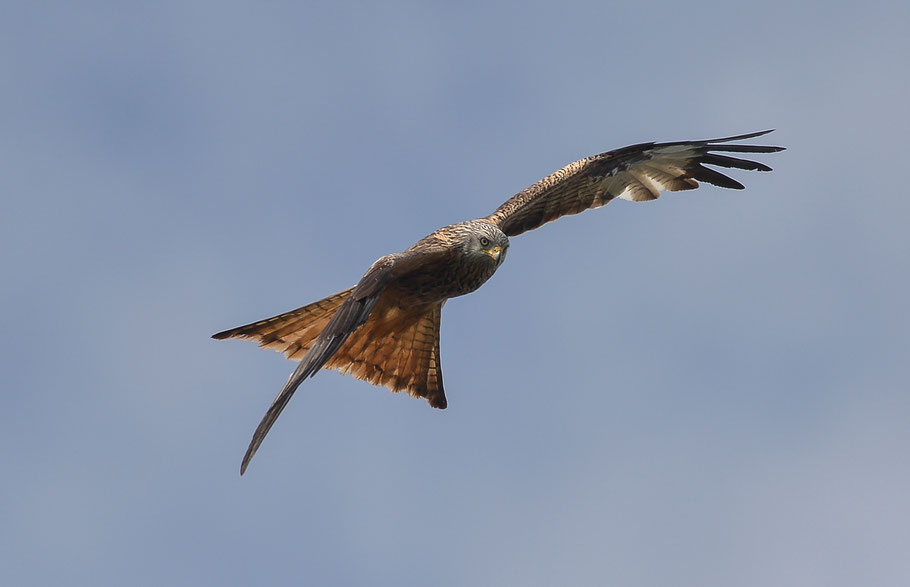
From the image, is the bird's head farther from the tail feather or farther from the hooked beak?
the tail feather

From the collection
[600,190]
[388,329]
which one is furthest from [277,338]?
[600,190]

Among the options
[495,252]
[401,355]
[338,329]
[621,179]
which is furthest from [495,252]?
[621,179]

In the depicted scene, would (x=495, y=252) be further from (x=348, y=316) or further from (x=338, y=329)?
(x=338, y=329)

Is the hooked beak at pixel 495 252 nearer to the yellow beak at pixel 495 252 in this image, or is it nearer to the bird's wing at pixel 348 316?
the yellow beak at pixel 495 252

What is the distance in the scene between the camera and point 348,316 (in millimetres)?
10070

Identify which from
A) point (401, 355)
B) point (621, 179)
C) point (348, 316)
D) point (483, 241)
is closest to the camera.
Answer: point (348, 316)

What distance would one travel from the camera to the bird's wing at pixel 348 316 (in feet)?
28.8

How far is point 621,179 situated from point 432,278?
10.5 ft

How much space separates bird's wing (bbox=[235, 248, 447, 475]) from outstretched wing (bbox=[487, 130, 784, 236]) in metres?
1.66

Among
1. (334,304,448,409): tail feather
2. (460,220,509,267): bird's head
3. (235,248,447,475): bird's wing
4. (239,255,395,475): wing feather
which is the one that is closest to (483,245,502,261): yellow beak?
(460,220,509,267): bird's head

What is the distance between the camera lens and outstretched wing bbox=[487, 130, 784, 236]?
40.7ft

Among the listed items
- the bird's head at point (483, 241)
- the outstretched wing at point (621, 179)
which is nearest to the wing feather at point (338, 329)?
the bird's head at point (483, 241)

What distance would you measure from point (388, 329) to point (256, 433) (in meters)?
3.36

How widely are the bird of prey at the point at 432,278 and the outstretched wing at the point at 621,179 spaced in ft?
0.04
